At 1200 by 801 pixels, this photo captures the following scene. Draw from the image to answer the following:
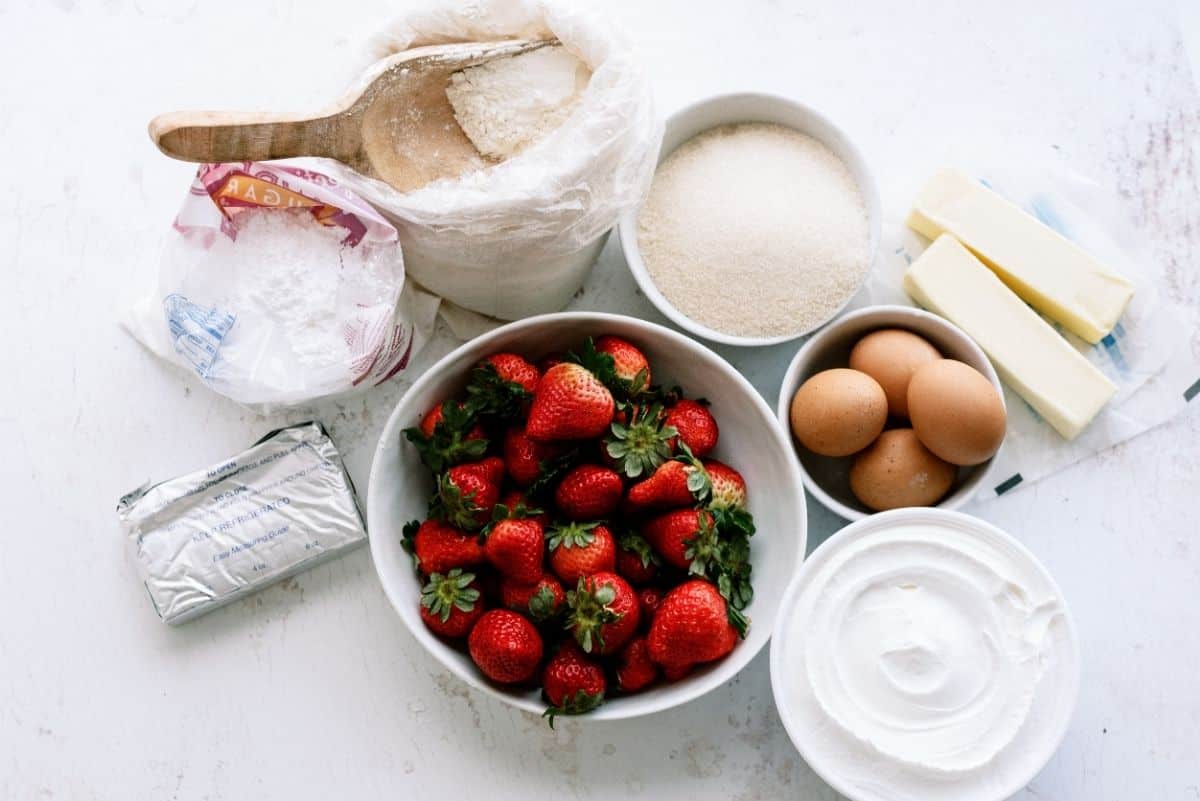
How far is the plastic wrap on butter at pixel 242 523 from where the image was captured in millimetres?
1055

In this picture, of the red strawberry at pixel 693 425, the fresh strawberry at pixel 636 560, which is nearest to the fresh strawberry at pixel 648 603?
the fresh strawberry at pixel 636 560

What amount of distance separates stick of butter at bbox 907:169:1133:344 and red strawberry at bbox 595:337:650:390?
1.21 feet

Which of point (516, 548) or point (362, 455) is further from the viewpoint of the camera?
point (362, 455)

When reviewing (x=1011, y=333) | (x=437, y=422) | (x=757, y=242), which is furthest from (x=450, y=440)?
(x=1011, y=333)

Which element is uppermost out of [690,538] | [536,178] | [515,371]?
[536,178]

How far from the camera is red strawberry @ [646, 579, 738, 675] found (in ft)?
2.96

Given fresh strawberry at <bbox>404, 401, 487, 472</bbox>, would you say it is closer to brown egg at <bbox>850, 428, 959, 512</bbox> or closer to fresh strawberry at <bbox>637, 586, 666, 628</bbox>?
fresh strawberry at <bbox>637, 586, 666, 628</bbox>

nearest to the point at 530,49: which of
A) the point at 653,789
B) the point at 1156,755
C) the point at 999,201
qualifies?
the point at 999,201

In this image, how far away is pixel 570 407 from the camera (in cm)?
91

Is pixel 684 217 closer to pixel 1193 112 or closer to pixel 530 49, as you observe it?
pixel 530 49

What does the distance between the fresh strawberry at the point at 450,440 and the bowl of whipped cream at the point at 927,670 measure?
312mm

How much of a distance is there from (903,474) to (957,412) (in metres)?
0.08

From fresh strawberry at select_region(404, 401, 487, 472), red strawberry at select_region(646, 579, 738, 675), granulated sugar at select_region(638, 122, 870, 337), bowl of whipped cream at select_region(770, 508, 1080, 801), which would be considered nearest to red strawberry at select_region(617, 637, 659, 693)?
red strawberry at select_region(646, 579, 738, 675)

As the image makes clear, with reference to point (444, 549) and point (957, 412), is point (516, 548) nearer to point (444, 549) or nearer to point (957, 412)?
point (444, 549)
